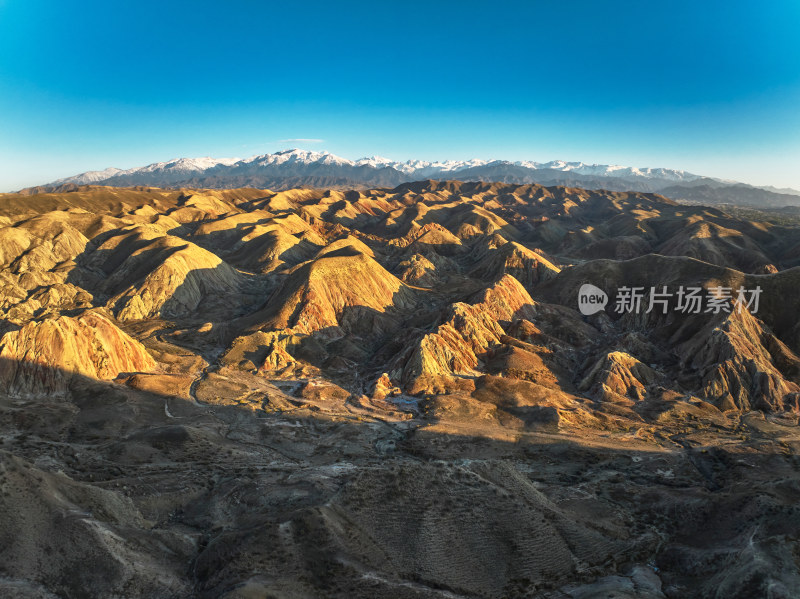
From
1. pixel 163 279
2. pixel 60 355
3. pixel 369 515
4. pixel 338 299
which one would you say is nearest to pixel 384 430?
pixel 369 515

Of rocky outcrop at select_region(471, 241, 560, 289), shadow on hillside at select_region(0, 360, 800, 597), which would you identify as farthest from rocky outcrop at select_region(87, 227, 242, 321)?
rocky outcrop at select_region(471, 241, 560, 289)

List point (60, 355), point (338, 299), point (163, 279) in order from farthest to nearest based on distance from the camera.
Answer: point (163, 279) → point (338, 299) → point (60, 355)

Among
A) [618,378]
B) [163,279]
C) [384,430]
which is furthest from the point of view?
[163,279]

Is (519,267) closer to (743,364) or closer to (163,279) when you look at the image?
(743,364)

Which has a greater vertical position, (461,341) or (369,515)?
(461,341)

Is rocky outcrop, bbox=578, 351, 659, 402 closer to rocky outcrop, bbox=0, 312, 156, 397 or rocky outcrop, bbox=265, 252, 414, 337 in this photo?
rocky outcrop, bbox=265, 252, 414, 337

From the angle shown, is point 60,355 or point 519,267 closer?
point 60,355

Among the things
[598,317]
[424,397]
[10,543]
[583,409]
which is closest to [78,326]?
[10,543]

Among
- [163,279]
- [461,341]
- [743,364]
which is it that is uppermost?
[163,279]
